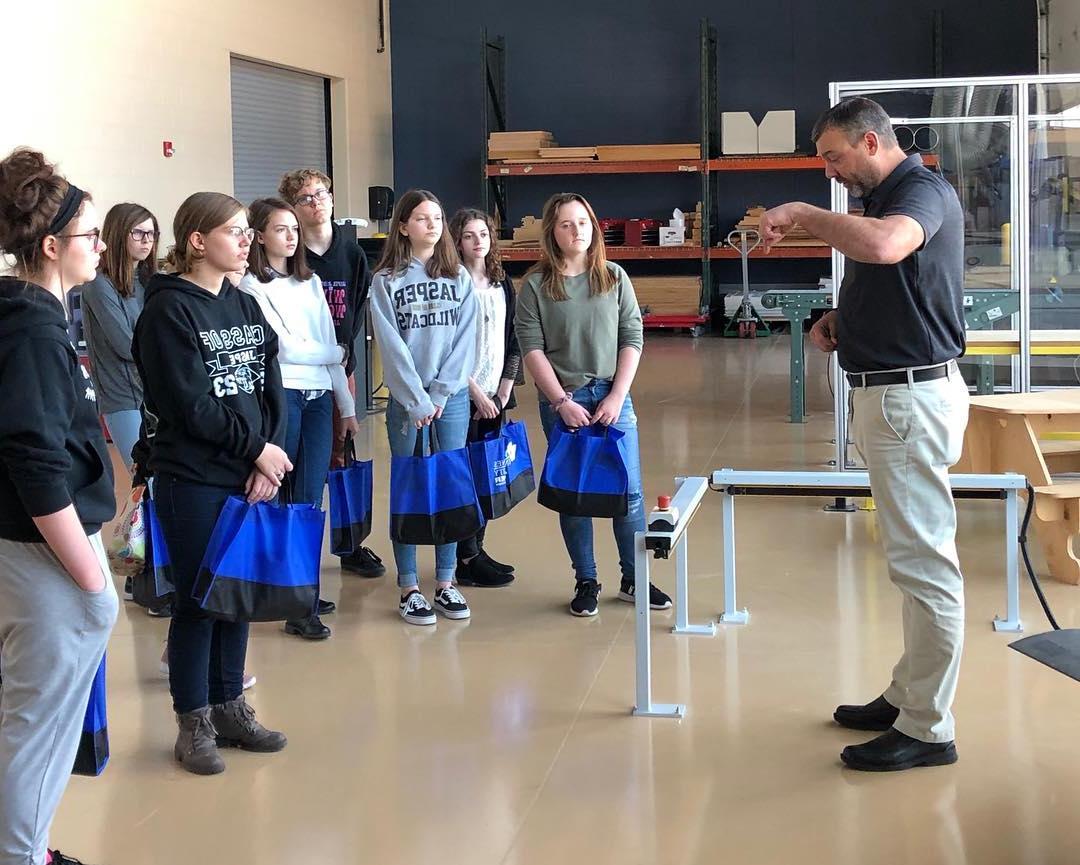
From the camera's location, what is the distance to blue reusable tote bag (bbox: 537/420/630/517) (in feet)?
14.4

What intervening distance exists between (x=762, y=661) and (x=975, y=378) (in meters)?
3.69

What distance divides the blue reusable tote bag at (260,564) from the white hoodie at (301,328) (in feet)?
3.46

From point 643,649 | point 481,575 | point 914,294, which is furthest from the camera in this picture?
point 481,575

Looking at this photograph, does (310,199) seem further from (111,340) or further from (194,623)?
(194,623)

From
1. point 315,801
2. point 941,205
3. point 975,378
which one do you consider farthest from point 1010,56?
point 315,801

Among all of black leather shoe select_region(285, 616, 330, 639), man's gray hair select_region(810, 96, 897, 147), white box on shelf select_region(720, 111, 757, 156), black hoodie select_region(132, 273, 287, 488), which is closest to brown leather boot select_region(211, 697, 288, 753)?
black hoodie select_region(132, 273, 287, 488)

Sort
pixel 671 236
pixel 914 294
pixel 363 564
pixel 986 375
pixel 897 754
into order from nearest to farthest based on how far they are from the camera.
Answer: pixel 914 294 < pixel 897 754 < pixel 363 564 < pixel 986 375 < pixel 671 236

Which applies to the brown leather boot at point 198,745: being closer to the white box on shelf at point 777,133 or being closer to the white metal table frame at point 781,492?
the white metal table frame at point 781,492

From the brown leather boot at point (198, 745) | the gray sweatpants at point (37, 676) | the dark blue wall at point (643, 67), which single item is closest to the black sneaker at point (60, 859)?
the gray sweatpants at point (37, 676)

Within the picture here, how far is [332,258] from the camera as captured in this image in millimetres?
4758

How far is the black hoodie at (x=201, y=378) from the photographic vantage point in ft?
10.1

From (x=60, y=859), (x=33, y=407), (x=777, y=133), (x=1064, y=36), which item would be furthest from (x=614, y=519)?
(x=777, y=133)

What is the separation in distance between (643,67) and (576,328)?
38.5 ft

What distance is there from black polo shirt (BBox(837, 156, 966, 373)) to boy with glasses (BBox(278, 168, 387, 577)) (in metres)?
2.12
